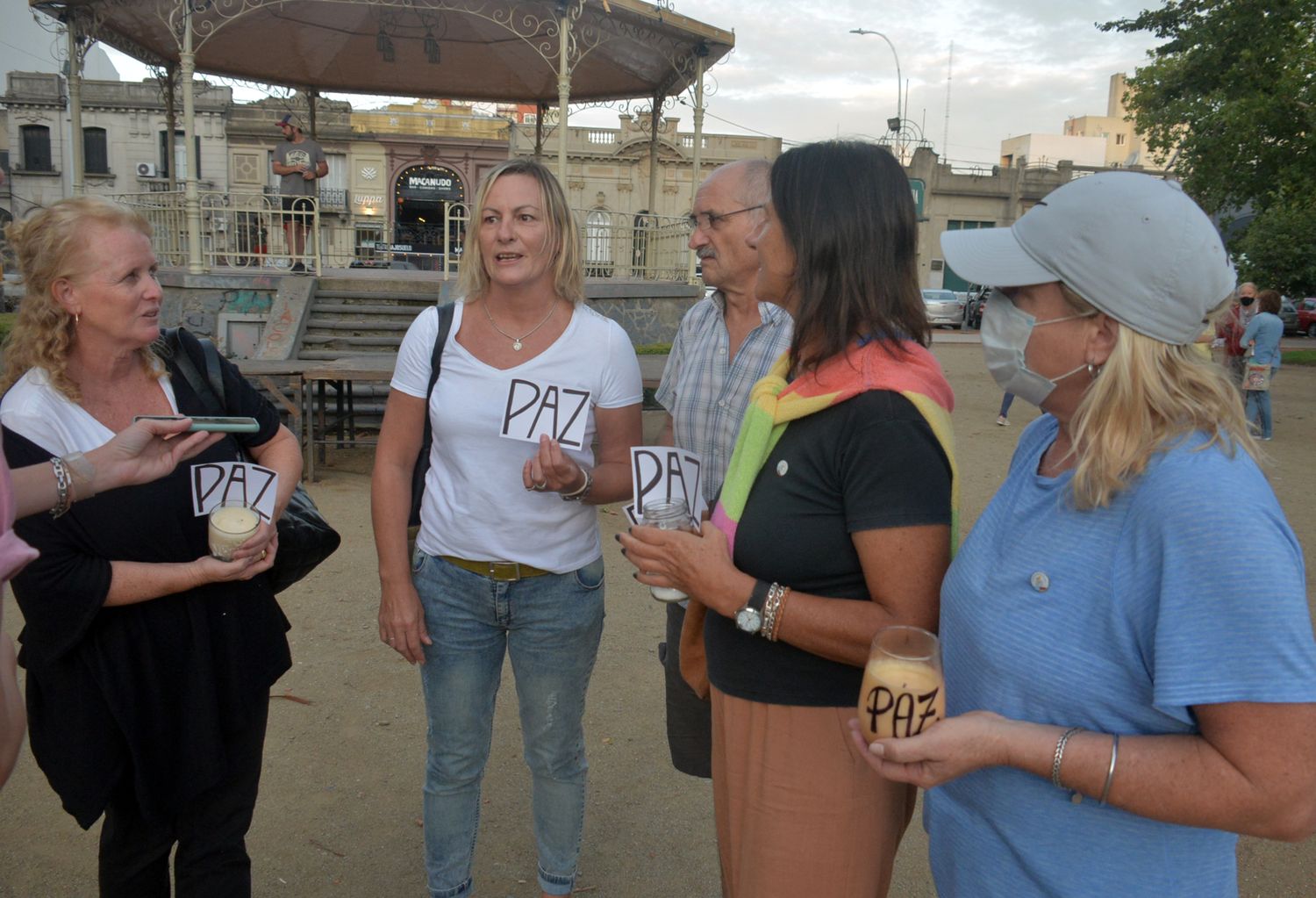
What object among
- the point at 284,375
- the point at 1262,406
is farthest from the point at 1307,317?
the point at 284,375

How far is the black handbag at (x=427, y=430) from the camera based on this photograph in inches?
98.6

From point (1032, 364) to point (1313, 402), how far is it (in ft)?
59.3

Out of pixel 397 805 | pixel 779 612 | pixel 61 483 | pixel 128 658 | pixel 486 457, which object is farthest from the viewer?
pixel 397 805

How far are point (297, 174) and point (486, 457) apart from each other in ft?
38.4

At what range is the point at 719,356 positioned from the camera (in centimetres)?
282

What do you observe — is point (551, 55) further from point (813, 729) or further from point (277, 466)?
point (813, 729)

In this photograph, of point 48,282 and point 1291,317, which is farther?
point 1291,317

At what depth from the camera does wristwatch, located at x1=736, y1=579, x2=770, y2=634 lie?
67.3 inches

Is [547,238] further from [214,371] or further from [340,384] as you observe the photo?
[340,384]

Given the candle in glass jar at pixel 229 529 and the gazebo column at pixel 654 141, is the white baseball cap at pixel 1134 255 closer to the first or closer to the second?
the candle in glass jar at pixel 229 529

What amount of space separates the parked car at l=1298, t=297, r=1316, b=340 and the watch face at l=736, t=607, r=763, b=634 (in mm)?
38534

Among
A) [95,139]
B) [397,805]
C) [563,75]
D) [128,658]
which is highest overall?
[95,139]

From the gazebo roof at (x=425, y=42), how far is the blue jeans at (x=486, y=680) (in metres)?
9.52

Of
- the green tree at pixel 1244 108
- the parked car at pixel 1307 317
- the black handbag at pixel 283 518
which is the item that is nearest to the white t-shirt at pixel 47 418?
the black handbag at pixel 283 518
